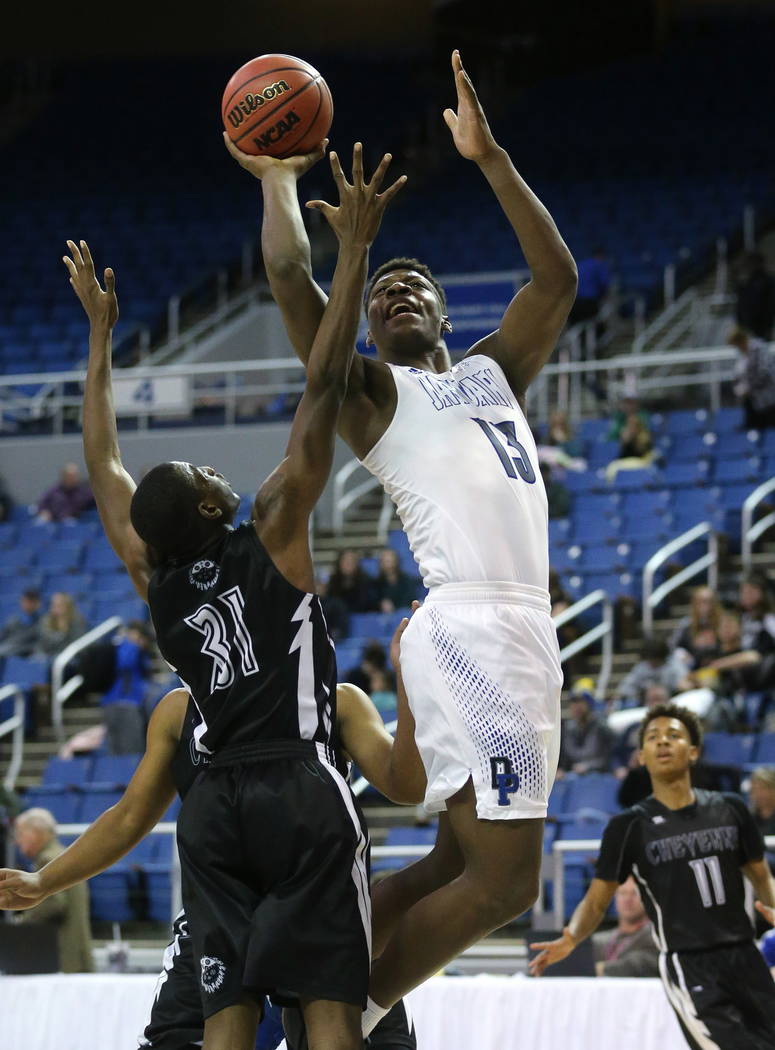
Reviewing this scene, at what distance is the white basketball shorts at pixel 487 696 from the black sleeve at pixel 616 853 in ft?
8.10

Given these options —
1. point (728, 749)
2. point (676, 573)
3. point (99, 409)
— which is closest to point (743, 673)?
point (728, 749)

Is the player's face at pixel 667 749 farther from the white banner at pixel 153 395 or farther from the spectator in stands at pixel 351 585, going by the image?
the white banner at pixel 153 395

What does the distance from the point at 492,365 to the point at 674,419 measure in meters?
11.9

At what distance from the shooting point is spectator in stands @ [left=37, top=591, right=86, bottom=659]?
15.3 m

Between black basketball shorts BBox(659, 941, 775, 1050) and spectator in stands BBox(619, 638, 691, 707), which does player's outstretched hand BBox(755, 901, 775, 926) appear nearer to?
black basketball shorts BBox(659, 941, 775, 1050)

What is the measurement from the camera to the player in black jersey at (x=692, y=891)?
6395 millimetres

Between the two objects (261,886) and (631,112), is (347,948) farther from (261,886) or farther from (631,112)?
(631,112)

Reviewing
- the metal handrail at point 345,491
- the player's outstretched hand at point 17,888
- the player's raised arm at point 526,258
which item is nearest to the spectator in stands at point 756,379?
the metal handrail at point 345,491

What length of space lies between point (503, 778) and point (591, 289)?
14.8 meters

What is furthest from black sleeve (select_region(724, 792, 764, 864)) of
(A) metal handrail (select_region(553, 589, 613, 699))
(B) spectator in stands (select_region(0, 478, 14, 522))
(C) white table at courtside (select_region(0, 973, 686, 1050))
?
(B) spectator in stands (select_region(0, 478, 14, 522))

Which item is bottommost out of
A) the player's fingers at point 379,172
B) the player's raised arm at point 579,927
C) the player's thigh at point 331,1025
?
the player's raised arm at point 579,927

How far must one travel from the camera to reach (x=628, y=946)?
858cm

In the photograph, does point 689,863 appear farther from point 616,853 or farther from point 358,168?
point 358,168

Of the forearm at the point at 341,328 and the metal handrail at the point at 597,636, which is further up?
the forearm at the point at 341,328
